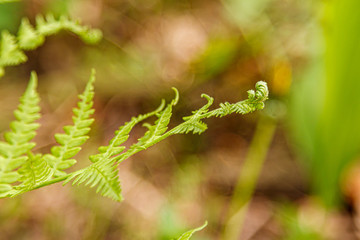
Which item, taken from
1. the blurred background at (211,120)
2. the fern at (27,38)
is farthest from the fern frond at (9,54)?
the blurred background at (211,120)

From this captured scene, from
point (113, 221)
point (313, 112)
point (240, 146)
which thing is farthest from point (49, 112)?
point (313, 112)

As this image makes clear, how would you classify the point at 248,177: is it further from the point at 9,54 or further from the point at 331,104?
the point at 9,54

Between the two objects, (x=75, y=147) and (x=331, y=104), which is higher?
(x=75, y=147)

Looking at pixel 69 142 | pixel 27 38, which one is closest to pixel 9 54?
pixel 27 38

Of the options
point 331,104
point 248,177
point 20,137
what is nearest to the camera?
point 20,137

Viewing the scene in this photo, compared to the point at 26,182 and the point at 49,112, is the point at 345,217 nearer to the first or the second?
the point at 49,112

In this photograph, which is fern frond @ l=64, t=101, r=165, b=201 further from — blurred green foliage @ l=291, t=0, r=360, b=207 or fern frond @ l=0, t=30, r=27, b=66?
blurred green foliage @ l=291, t=0, r=360, b=207

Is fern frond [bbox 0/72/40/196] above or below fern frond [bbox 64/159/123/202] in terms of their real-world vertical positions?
above

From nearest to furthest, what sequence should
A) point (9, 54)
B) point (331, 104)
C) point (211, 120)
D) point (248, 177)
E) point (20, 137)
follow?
point (20, 137), point (9, 54), point (331, 104), point (248, 177), point (211, 120)

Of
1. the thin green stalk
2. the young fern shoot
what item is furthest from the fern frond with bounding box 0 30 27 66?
the thin green stalk
